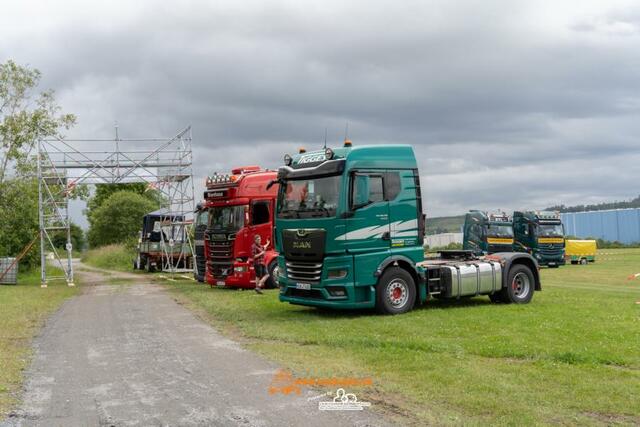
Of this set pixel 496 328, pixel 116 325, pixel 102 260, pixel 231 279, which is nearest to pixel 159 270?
pixel 102 260

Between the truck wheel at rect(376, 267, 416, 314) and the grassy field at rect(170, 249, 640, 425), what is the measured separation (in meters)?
0.29

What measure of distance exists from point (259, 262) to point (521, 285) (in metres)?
7.60

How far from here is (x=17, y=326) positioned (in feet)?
45.2

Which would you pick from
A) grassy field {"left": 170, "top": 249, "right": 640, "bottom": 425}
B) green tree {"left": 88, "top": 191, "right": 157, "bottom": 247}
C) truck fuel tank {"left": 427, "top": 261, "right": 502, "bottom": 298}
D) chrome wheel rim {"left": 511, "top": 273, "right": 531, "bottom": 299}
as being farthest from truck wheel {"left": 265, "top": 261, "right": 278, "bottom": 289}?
green tree {"left": 88, "top": 191, "right": 157, "bottom": 247}

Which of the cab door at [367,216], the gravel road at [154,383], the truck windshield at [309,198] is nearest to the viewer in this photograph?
the gravel road at [154,383]

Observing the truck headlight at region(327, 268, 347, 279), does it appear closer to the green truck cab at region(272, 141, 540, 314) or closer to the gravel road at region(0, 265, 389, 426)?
the green truck cab at region(272, 141, 540, 314)

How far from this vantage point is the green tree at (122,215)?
6425 centimetres

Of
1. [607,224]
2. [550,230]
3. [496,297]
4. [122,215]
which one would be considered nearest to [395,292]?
[496,297]

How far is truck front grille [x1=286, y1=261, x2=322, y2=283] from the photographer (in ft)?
44.6

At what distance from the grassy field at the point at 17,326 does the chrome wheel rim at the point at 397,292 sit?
Answer: 6.80 metres

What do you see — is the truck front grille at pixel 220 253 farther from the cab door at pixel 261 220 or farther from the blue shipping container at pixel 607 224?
the blue shipping container at pixel 607 224

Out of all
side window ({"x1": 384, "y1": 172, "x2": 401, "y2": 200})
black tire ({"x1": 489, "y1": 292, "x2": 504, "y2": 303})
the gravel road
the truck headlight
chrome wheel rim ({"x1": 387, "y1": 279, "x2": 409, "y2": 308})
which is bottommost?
the gravel road

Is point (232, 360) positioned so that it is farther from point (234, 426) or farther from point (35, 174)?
point (35, 174)

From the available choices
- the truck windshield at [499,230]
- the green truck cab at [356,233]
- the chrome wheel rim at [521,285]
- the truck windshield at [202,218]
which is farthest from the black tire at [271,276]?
the truck windshield at [499,230]
